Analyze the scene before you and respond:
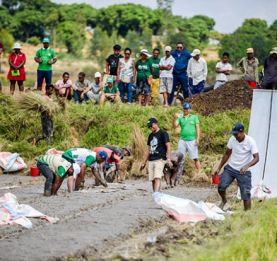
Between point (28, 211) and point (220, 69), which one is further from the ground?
point (220, 69)

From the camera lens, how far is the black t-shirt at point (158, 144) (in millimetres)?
17766

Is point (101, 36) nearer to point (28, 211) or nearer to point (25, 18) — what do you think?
point (25, 18)

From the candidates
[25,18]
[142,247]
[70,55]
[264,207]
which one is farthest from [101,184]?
[25,18]

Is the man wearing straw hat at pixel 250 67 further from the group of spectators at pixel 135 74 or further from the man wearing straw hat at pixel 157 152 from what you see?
the man wearing straw hat at pixel 157 152

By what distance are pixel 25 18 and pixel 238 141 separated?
310 ft

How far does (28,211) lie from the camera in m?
14.3

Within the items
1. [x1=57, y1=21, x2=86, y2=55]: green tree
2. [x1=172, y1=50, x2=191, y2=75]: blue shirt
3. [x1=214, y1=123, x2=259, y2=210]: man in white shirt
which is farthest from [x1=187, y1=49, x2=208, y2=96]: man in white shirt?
[x1=57, y1=21, x2=86, y2=55]: green tree

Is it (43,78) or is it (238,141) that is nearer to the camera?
(238,141)

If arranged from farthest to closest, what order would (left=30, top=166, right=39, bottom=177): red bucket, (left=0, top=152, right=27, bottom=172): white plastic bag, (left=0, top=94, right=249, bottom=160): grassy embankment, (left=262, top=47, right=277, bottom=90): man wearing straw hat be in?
1. (left=0, top=94, right=249, bottom=160): grassy embankment
2. (left=0, top=152, right=27, bottom=172): white plastic bag
3. (left=30, top=166, right=39, bottom=177): red bucket
4. (left=262, top=47, right=277, bottom=90): man wearing straw hat

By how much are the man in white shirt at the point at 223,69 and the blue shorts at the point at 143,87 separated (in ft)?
7.08

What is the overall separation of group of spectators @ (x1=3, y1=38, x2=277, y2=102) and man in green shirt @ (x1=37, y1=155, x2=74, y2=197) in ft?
21.6

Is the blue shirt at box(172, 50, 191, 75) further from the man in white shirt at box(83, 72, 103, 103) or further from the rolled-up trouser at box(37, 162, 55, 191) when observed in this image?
the rolled-up trouser at box(37, 162, 55, 191)

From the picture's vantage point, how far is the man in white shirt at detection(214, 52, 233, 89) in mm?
24391

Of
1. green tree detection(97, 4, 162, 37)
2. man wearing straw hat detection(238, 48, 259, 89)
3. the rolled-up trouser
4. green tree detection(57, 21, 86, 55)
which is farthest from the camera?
green tree detection(97, 4, 162, 37)
